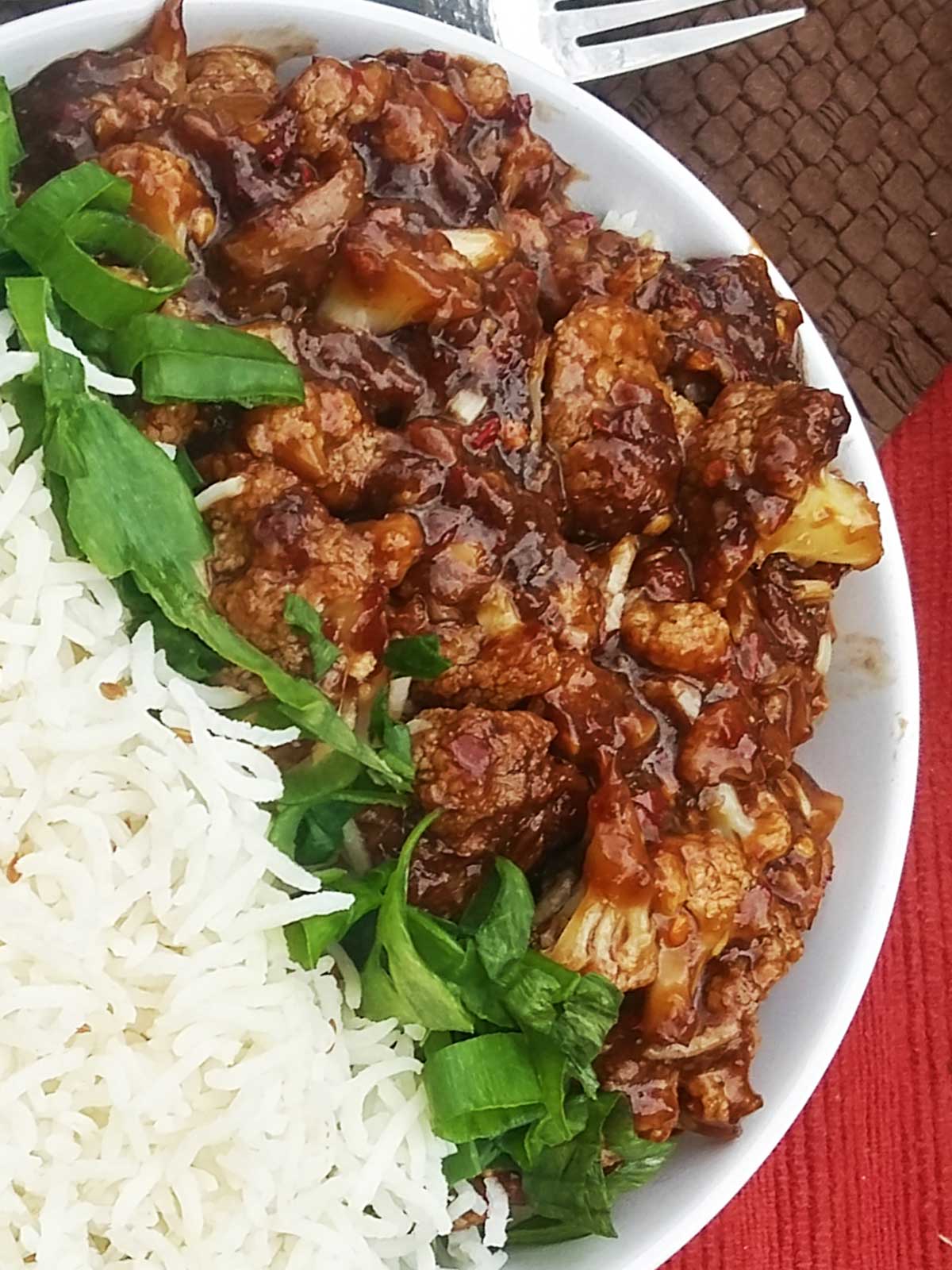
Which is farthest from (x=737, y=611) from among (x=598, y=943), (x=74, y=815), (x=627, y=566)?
(x=74, y=815)

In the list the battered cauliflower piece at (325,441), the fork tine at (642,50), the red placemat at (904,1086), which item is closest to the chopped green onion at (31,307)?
the battered cauliflower piece at (325,441)

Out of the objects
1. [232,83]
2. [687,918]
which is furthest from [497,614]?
[232,83]

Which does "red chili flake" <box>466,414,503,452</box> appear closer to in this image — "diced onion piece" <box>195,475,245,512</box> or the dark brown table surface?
"diced onion piece" <box>195,475,245,512</box>

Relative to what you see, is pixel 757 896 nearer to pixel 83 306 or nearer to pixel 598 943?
pixel 598 943

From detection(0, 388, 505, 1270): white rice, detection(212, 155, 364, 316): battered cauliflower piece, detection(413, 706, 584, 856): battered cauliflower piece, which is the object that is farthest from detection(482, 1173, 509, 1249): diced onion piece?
detection(212, 155, 364, 316): battered cauliflower piece

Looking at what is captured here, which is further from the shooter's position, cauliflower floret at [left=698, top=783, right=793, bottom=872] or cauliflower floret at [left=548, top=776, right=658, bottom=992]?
cauliflower floret at [left=698, top=783, right=793, bottom=872]

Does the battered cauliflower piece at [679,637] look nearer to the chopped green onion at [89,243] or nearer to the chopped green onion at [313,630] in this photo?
the chopped green onion at [313,630]

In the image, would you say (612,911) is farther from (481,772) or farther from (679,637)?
(679,637)
